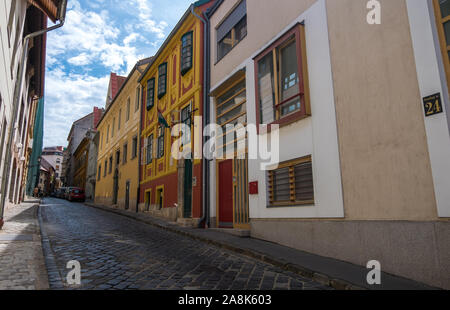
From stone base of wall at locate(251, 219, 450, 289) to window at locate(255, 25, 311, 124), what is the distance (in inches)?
104

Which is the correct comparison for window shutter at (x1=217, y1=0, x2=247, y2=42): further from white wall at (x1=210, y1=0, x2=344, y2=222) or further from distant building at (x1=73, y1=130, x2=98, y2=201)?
distant building at (x1=73, y1=130, x2=98, y2=201)

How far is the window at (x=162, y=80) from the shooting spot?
15863 millimetres

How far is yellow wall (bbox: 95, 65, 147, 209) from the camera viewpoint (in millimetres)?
20234

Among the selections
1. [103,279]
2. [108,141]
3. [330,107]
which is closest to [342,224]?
[330,107]

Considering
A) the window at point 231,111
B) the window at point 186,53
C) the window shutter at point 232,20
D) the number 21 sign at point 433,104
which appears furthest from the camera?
the window at point 186,53

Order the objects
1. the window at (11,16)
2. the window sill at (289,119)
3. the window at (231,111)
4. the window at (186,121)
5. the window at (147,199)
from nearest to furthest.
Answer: the window sill at (289,119), the window at (11,16), the window at (231,111), the window at (186,121), the window at (147,199)

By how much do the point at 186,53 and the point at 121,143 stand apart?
41.0 ft

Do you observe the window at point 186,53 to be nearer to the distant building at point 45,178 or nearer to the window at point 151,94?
the window at point 151,94

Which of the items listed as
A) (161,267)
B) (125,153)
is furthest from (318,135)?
(125,153)

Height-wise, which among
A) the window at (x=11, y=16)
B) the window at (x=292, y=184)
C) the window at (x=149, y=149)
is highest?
the window at (x=11, y=16)

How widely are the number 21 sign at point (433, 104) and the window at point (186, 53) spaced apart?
1028cm

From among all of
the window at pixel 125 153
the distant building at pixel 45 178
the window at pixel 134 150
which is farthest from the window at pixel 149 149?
the distant building at pixel 45 178

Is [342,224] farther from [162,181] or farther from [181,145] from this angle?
[162,181]

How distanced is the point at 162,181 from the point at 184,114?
3647 millimetres
